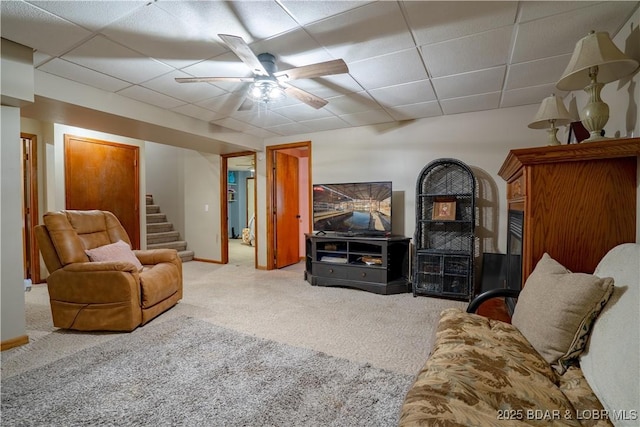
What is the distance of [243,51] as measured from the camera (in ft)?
6.25

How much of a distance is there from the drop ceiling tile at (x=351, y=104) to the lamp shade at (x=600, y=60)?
1814mm

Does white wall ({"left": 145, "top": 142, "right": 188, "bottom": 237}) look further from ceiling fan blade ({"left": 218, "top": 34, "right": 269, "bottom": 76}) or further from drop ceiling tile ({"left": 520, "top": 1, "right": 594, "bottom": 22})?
drop ceiling tile ({"left": 520, "top": 1, "right": 594, "bottom": 22})

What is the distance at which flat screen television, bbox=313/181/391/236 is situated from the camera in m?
3.99

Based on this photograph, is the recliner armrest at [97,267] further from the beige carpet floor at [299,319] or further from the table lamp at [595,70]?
the table lamp at [595,70]

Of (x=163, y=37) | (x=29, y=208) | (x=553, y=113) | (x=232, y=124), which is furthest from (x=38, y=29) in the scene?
(x=553, y=113)

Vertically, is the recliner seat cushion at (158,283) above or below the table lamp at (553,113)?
below

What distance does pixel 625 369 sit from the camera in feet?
3.07

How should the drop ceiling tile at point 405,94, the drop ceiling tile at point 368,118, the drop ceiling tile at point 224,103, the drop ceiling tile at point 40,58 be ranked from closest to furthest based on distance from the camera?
the drop ceiling tile at point 40,58 < the drop ceiling tile at point 405,94 < the drop ceiling tile at point 224,103 < the drop ceiling tile at point 368,118

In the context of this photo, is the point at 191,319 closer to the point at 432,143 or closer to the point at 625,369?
the point at 625,369

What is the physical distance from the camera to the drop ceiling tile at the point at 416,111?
11.5 ft

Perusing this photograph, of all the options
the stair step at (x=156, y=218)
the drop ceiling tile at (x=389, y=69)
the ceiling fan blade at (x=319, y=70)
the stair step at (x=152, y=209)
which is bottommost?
the stair step at (x=156, y=218)

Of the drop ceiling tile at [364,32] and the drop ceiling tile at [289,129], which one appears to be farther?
the drop ceiling tile at [289,129]

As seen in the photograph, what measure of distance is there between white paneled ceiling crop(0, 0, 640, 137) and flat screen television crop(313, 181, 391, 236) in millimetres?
1296

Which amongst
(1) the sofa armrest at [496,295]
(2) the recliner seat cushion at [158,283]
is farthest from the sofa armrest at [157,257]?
(1) the sofa armrest at [496,295]
